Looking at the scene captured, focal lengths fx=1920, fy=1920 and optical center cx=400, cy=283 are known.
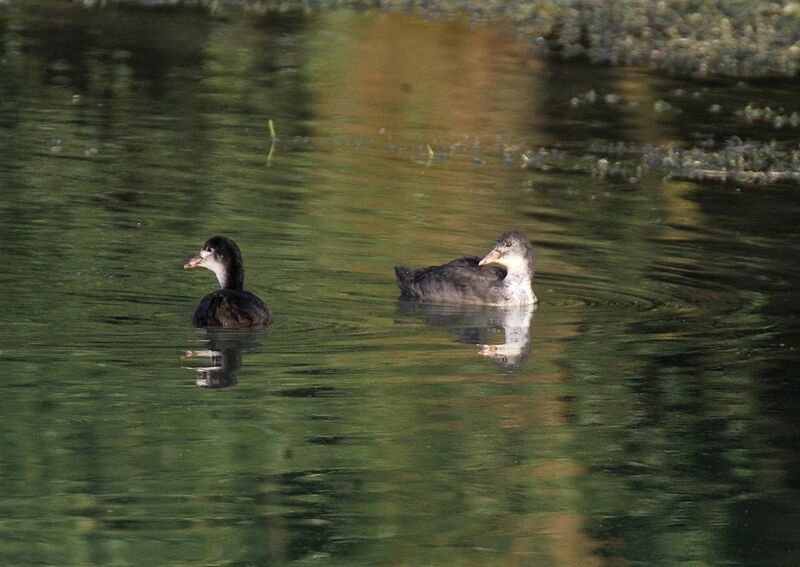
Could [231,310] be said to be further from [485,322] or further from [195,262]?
[485,322]

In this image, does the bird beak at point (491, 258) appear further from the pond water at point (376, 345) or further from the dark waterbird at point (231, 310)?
the dark waterbird at point (231, 310)

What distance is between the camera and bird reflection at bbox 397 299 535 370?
43.5ft

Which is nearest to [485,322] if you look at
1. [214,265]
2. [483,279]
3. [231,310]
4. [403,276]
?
[483,279]

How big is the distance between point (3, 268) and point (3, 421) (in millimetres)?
4471

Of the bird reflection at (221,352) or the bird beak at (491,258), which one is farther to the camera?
the bird beak at (491,258)

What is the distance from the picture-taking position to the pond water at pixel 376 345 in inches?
351

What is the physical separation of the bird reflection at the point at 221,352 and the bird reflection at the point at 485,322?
1602 mm

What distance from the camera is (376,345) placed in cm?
1294

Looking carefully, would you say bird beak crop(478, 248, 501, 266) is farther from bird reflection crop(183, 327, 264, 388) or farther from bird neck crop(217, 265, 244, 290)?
bird reflection crop(183, 327, 264, 388)

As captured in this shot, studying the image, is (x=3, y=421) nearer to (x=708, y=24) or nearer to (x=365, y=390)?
(x=365, y=390)

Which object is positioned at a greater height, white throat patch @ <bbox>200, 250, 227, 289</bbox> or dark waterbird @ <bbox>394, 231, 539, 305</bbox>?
white throat patch @ <bbox>200, 250, 227, 289</bbox>

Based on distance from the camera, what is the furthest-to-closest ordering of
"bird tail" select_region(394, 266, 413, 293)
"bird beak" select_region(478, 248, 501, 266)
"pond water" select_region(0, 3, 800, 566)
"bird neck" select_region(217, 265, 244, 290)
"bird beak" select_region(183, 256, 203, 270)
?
"bird beak" select_region(478, 248, 501, 266) < "bird tail" select_region(394, 266, 413, 293) < "bird beak" select_region(183, 256, 203, 270) < "bird neck" select_region(217, 265, 244, 290) < "pond water" select_region(0, 3, 800, 566)

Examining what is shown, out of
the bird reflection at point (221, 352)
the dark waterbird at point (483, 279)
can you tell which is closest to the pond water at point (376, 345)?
the bird reflection at point (221, 352)

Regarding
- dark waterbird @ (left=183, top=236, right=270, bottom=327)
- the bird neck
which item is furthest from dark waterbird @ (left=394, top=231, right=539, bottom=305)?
dark waterbird @ (left=183, top=236, right=270, bottom=327)
